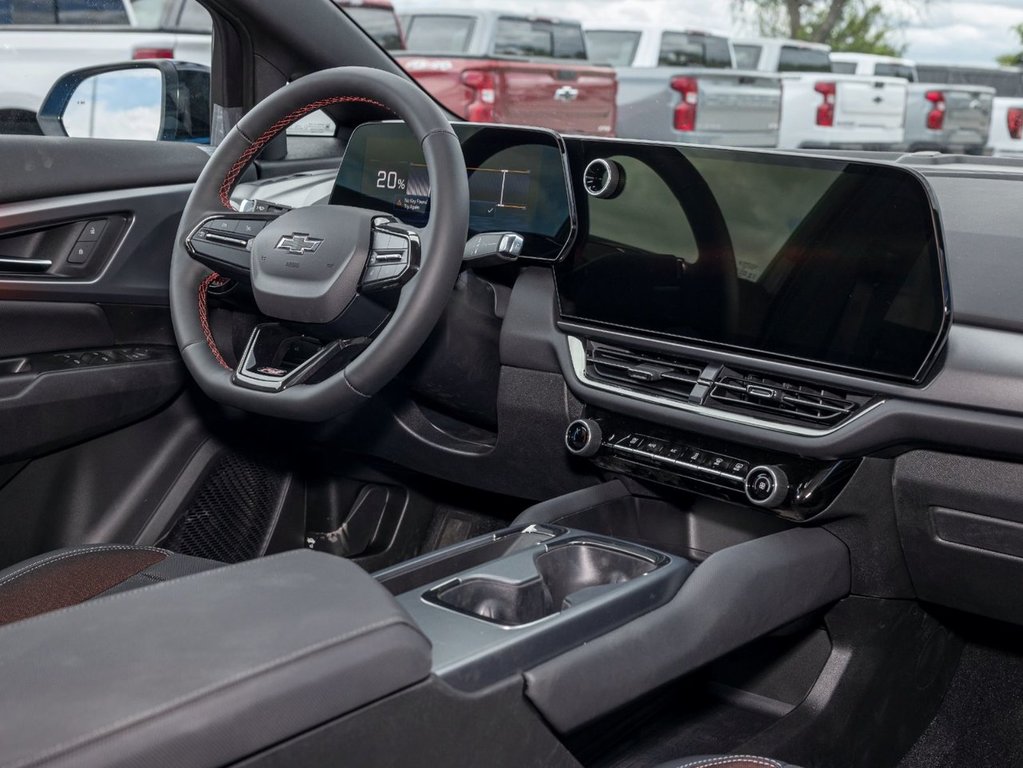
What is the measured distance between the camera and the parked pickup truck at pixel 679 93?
31.7 ft

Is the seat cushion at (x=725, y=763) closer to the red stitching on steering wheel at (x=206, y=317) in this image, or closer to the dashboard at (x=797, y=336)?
the dashboard at (x=797, y=336)

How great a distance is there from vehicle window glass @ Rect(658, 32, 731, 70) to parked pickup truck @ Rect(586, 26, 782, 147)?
1cm

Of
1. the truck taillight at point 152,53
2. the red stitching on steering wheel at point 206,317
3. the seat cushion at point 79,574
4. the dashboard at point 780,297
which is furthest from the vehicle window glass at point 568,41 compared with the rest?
the seat cushion at point 79,574

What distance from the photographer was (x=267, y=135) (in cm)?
195

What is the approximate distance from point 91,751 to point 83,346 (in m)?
1.53


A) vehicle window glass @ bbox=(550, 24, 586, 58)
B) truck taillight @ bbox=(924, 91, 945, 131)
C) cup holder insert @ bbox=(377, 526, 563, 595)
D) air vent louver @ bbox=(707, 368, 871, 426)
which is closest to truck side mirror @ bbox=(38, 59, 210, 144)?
cup holder insert @ bbox=(377, 526, 563, 595)

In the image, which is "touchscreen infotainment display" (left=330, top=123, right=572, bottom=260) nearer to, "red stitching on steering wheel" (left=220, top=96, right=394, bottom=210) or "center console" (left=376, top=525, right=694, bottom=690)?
"red stitching on steering wheel" (left=220, top=96, right=394, bottom=210)

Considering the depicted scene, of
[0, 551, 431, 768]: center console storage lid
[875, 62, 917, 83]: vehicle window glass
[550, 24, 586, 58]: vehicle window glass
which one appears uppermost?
[0, 551, 431, 768]: center console storage lid

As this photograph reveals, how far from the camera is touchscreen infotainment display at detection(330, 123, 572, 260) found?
2045mm

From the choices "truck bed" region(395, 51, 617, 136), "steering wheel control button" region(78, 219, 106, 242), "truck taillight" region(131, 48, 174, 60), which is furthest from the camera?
"truck bed" region(395, 51, 617, 136)

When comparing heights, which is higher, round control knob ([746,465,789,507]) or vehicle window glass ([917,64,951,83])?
round control knob ([746,465,789,507])

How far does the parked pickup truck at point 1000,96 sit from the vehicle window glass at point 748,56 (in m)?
2.20

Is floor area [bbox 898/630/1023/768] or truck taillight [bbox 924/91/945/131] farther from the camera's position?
truck taillight [bbox 924/91/945/131]

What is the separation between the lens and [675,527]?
218cm
